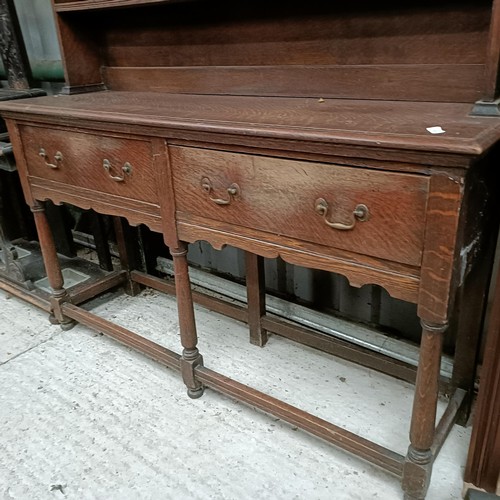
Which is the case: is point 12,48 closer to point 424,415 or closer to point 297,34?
point 297,34

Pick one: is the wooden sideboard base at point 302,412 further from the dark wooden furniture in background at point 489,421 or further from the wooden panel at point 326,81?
the wooden panel at point 326,81

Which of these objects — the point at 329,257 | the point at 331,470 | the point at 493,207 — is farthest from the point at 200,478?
the point at 493,207

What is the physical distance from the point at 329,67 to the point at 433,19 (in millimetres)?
306

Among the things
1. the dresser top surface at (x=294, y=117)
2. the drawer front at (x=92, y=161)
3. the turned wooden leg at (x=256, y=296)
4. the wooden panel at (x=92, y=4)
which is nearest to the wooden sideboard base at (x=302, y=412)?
the turned wooden leg at (x=256, y=296)

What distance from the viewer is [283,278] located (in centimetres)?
218

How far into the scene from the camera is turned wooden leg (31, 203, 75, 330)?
78.1 inches

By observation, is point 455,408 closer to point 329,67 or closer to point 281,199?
point 281,199

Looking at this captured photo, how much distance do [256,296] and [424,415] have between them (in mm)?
835

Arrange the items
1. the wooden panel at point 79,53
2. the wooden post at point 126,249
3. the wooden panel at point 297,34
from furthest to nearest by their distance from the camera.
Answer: the wooden post at point 126,249 → the wooden panel at point 79,53 → the wooden panel at point 297,34

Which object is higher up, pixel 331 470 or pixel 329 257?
pixel 329 257

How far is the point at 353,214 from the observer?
1.06 m

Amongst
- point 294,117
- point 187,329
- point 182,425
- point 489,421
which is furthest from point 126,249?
point 489,421

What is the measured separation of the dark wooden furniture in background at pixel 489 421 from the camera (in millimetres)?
1191

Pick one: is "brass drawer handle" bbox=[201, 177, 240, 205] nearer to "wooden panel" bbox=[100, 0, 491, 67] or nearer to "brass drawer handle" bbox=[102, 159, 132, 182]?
"brass drawer handle" bbox=[102, 159, 132, 182]
